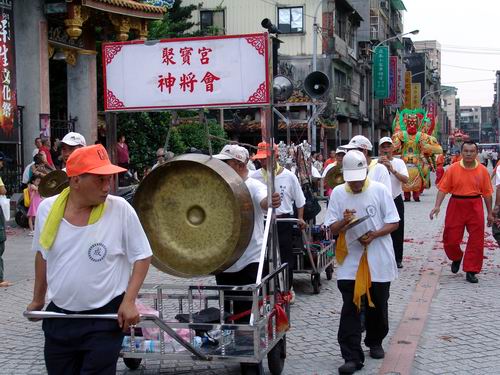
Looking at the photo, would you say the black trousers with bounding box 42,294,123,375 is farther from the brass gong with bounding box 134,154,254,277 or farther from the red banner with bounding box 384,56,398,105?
the red banner with bounding box 384,56,398,105

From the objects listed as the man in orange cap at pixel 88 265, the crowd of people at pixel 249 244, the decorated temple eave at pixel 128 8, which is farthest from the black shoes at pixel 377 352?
the decorated temple eave at pixel 128 8

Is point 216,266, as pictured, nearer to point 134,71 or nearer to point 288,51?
point 134,71

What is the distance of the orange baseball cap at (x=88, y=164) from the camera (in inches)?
149

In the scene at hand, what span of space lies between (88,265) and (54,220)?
0.30 meters

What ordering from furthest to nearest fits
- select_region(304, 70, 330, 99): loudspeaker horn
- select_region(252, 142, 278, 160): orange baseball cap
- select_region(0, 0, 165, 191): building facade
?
1. select_region(0, 0, 165, 191): building facade
2. select_region(304, 70, 330, 99): loudspeaker horn
3. select_region(252, 142, 278, 160): orange baseball cap

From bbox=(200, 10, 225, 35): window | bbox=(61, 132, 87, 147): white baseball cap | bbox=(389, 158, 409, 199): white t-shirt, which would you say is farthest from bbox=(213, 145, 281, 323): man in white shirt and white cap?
bbox=(200, 10, 225, 35): window

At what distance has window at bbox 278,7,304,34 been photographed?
117ft

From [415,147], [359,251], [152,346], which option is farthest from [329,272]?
[415,147]

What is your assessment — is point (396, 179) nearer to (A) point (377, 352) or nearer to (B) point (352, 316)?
(A) point (377, 352)

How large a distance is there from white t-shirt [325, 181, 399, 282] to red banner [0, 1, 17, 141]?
11642mm

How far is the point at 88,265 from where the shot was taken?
12.4 ft

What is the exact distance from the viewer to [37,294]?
13.2ft

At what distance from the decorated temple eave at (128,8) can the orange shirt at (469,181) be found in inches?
406

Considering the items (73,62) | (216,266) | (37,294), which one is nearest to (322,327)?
(216,266)
